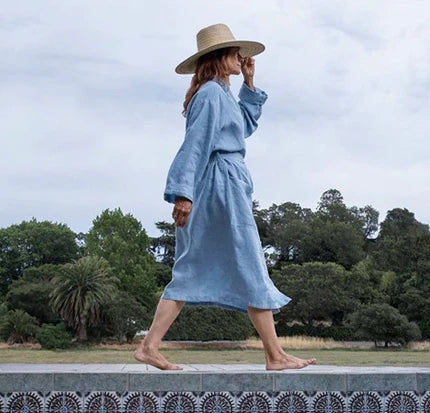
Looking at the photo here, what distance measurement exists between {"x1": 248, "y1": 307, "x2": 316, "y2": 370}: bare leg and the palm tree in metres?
19.8

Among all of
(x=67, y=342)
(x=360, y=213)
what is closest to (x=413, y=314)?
(x=67, y=342)

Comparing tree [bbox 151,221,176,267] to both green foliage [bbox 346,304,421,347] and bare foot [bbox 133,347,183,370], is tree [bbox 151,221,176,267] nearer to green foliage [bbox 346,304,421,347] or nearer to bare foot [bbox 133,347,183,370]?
green foliage [bbox 346,304,421,347]

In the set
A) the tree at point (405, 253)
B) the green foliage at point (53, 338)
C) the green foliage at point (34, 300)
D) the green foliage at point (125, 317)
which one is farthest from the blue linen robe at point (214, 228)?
the tree at point (405, 253)

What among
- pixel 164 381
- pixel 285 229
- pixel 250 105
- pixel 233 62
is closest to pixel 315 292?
pixel 285 229

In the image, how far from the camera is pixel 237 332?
79.3 ft

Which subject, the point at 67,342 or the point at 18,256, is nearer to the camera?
the point at 67,342

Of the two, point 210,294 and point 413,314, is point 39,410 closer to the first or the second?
point 210,294

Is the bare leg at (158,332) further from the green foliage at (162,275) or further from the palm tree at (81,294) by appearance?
the green foliage at (162,275)

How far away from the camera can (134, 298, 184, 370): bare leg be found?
3809 millimetres

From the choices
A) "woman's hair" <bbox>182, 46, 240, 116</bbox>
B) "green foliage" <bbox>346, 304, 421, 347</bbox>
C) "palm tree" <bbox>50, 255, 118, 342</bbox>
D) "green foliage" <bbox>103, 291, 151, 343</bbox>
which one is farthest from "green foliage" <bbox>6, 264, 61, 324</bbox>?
"woman's hair" <bbox>182, 46, 240, 116</bbox>

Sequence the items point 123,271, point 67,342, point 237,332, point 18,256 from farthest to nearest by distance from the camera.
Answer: point 18,256, point 123,271, point 237,332, point 67,342

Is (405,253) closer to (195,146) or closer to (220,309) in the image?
(220,309)

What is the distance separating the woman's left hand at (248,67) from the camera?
4.38 metres

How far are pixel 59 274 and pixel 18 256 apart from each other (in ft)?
50.6
